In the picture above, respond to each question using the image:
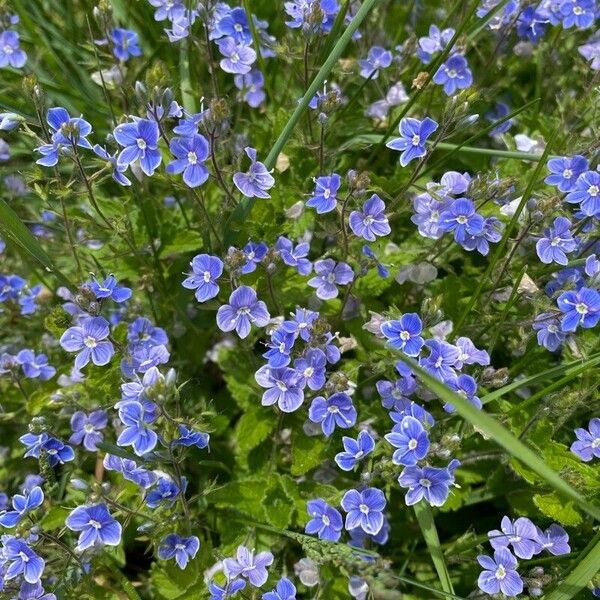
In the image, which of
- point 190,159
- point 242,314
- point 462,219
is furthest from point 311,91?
point 242,314

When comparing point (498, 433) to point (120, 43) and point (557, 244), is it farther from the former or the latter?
point (120, 43)

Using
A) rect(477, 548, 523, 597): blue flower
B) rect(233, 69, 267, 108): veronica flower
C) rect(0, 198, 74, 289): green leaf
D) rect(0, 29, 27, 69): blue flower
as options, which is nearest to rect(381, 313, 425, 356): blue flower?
rect(477, 548, 523, 597): blue flower

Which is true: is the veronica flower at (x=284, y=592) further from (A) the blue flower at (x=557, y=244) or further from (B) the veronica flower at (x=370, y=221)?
(A) the blue flower at (x=557, y=244)


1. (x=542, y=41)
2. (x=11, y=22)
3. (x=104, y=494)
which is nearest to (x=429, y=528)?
(x=104, y=494)

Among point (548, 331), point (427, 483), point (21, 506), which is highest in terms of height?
point (548, 331)

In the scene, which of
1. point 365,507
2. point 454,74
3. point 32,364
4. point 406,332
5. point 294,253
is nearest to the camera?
point 365,507

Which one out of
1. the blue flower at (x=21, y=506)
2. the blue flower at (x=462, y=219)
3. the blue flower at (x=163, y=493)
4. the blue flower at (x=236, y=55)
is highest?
the blue flower at (x=236, y=55)

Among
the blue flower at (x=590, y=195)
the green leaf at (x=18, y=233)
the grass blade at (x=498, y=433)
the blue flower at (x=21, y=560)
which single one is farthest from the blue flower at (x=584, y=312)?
the blue flower at (x=21, y=560)
